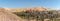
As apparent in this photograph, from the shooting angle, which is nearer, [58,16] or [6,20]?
[6,20]

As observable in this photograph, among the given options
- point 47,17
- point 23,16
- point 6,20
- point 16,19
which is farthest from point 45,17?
point 6,20

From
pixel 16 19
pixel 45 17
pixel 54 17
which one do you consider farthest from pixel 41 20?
pixel 16 19

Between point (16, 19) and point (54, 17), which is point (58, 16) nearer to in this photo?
point (54, 17)

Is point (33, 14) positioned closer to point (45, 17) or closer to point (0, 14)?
point (45, 17)

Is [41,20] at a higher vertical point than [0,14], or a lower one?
lower

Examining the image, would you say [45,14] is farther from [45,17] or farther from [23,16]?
[23,16]

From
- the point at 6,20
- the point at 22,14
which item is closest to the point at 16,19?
the point at 6,20

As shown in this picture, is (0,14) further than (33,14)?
No
